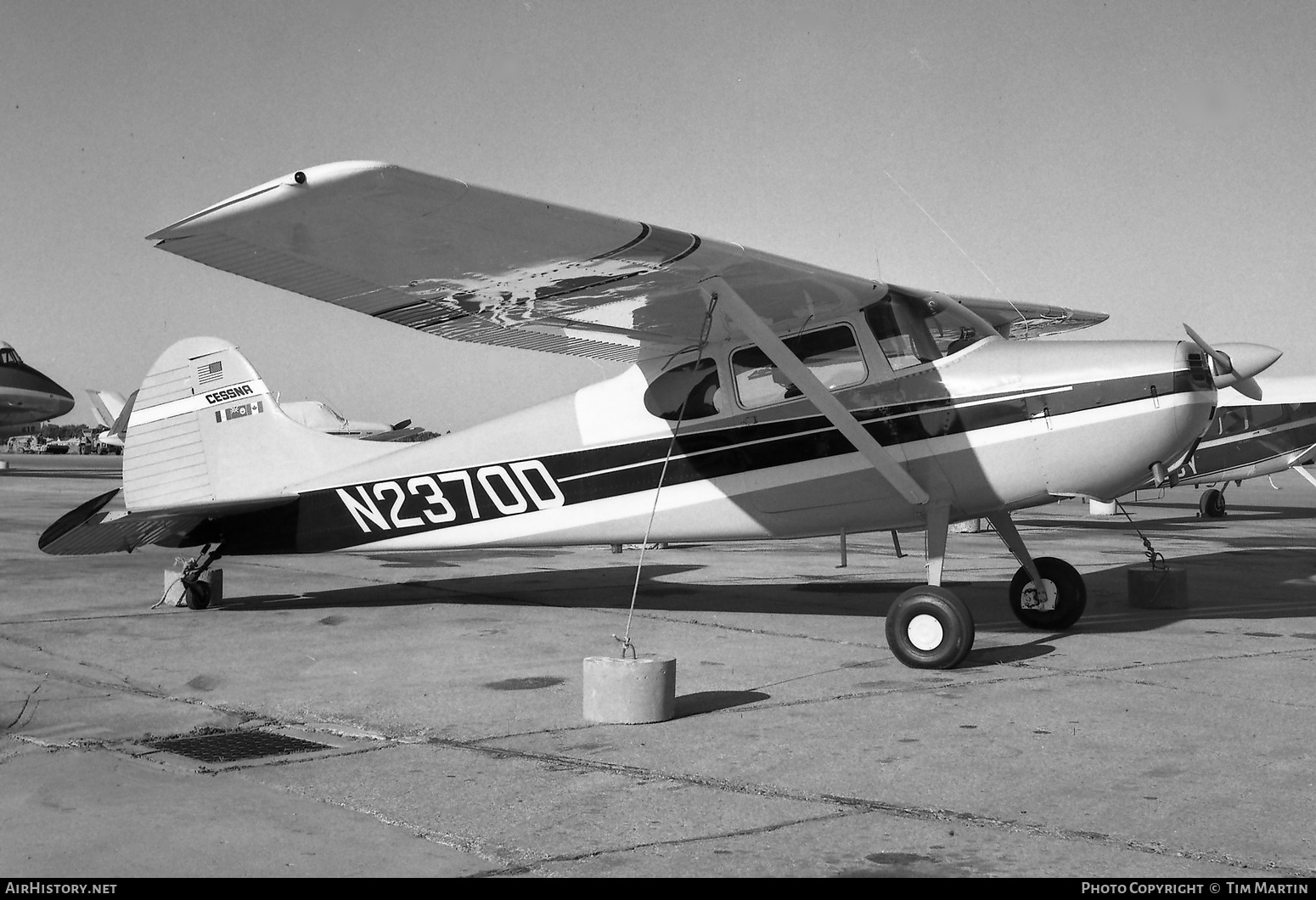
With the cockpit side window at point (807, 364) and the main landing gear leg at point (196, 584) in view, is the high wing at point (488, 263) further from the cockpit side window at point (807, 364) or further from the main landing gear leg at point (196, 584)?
the main landing gear leg at point (196, 584)

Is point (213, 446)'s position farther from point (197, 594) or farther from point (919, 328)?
point (919, 328)

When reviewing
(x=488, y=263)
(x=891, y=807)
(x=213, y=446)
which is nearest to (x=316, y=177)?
(x=488, y=263)

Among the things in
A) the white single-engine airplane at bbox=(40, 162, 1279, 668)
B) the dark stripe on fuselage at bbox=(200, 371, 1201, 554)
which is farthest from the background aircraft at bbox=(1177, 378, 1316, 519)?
the dark stripe on fuselage at bbox=(200, 371, 1201, 554)

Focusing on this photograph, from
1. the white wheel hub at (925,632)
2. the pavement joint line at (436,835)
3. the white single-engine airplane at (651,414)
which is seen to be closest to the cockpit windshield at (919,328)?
the white single-engine airplane at (651,414)

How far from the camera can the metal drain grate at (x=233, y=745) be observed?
4.85 metres

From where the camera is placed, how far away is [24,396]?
38438mm

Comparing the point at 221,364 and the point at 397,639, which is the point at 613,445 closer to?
the point at 397,639

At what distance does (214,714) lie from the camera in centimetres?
569

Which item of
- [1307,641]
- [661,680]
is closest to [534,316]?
[661,680]

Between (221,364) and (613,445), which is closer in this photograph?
(613,445)

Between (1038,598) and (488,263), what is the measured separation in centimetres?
503

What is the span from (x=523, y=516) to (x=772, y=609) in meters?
2.49

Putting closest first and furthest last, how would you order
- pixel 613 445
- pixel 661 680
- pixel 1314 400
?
pixel 661 680 < pixel 613 445 < pixel 1314 400

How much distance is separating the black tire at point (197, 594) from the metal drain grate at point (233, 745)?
4.67 m
